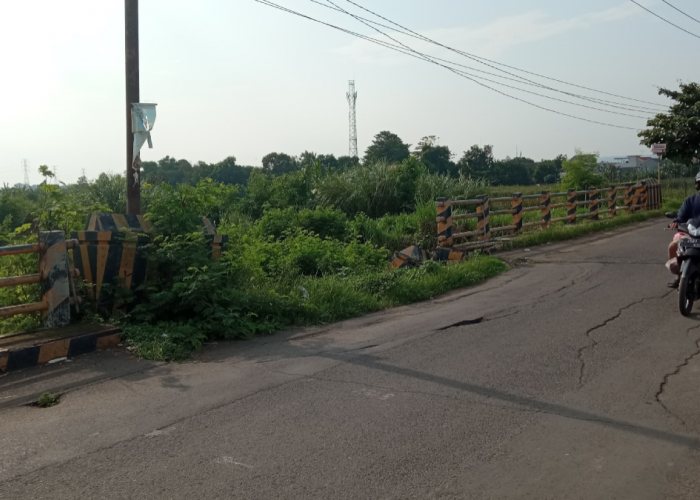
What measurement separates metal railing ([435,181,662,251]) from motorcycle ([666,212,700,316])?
19.1 ft

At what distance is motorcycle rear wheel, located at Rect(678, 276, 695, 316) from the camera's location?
7.84m

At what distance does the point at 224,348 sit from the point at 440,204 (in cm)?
750

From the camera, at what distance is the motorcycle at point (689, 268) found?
783 cm

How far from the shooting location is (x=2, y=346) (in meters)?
6.19

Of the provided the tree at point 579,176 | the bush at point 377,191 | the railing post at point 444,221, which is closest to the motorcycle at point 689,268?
the railing post at point 444,221

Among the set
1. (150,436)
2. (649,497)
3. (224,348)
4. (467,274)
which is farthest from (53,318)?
(467,274)

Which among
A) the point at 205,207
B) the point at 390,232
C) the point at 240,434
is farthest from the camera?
the point at 390,232

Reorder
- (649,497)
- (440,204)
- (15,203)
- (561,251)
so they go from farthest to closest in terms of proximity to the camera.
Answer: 1. (15,203)
2. (561,251)
3. (440,204)
4. (649,497)

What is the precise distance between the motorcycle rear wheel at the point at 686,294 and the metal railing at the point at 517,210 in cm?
590

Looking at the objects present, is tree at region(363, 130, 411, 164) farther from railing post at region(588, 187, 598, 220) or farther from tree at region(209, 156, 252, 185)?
railing post at region(588, 187, 598, 220)

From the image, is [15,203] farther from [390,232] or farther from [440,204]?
[440,204]

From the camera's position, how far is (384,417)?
4684 mm

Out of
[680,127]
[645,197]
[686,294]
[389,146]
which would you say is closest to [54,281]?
[686,294]

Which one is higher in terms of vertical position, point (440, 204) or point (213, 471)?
point (440, 204)
